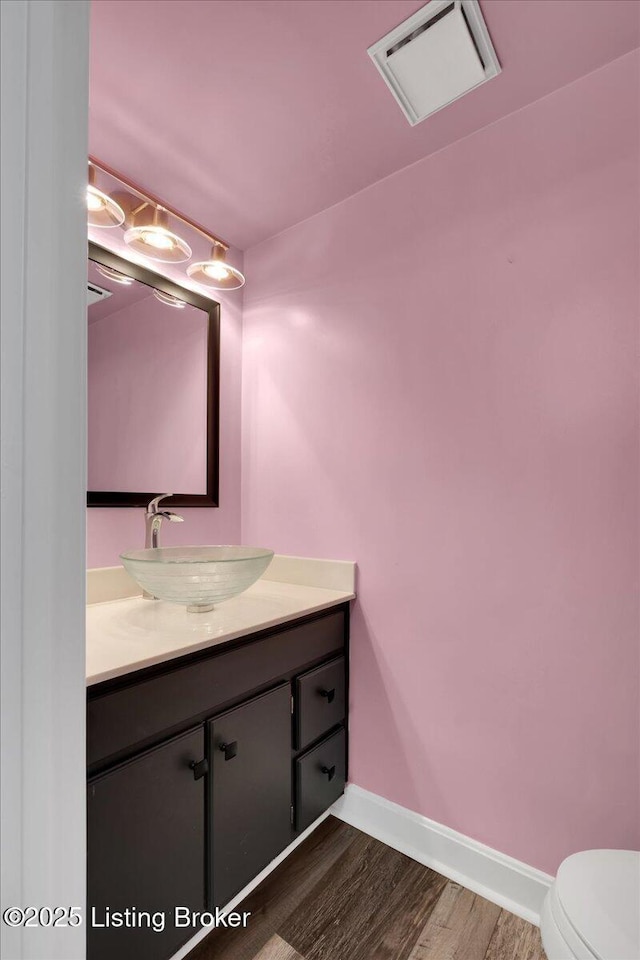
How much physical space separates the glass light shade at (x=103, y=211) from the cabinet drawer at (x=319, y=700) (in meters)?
1.56

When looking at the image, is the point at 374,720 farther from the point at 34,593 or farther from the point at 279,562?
the point at 34,593

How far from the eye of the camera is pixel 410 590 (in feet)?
5.21

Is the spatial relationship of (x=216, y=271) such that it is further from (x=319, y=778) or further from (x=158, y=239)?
(x=319, y=778)

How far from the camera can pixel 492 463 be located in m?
1.43

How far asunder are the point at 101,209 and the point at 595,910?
6.96ft

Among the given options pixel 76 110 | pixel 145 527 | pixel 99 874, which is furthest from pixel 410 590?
pixel 76 110

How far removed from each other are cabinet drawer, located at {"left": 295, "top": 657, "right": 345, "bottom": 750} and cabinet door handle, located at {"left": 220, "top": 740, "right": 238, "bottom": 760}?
0.28 m

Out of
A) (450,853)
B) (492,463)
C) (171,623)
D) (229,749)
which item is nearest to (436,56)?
(492,463)

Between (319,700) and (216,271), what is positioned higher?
(216,271)

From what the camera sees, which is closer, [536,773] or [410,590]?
[536,773]

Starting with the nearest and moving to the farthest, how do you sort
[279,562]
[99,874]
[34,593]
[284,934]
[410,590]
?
[34,593] < [99,874] < [284,934] < [410,590] < [279,562]

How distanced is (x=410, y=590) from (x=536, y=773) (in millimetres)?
613

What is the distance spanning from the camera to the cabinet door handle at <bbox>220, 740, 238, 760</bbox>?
1222 millimetres

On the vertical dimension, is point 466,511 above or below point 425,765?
above
